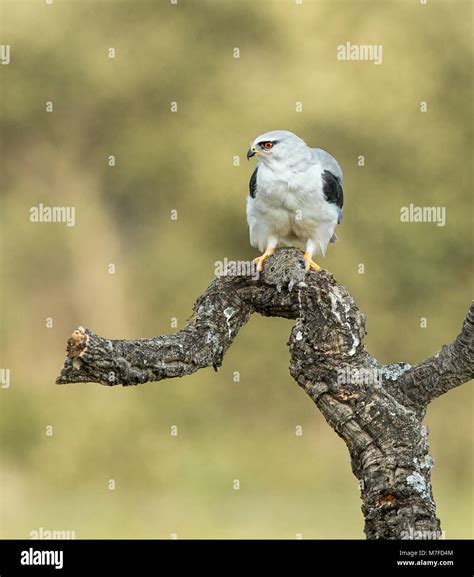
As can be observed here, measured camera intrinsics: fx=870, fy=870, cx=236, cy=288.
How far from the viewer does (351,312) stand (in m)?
4.41

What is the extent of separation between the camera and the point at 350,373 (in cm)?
434

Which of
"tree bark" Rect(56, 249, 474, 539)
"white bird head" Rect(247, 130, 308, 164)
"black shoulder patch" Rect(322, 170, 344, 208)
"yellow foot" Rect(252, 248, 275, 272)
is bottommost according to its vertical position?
"tree bark" Rect(56, 249, 474, 539)

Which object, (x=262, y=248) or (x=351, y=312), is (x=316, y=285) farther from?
(x=262, y=248)

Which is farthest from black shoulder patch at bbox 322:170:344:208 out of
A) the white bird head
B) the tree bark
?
the tree bark

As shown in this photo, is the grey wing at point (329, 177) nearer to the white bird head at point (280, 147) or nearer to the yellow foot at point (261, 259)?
the white bird head at point (280, 147)

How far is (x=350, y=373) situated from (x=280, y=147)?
1.76 metres

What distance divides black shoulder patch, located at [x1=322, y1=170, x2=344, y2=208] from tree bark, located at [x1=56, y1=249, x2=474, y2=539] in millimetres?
1123

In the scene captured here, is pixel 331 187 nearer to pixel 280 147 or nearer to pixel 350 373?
pixel 280 147

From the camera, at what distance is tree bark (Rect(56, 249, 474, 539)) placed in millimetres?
4152

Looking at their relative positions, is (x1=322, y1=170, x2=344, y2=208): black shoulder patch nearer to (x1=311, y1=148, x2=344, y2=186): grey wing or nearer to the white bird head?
(x1=311, y1=148, x2=344, y2=186): grey wing

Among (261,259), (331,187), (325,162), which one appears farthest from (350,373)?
(325,162)

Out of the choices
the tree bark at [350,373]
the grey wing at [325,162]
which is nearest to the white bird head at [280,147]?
Answer: the grey wing at [325,162]

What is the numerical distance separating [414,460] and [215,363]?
110 centimetres

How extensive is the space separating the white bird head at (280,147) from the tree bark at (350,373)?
1.08 meters
